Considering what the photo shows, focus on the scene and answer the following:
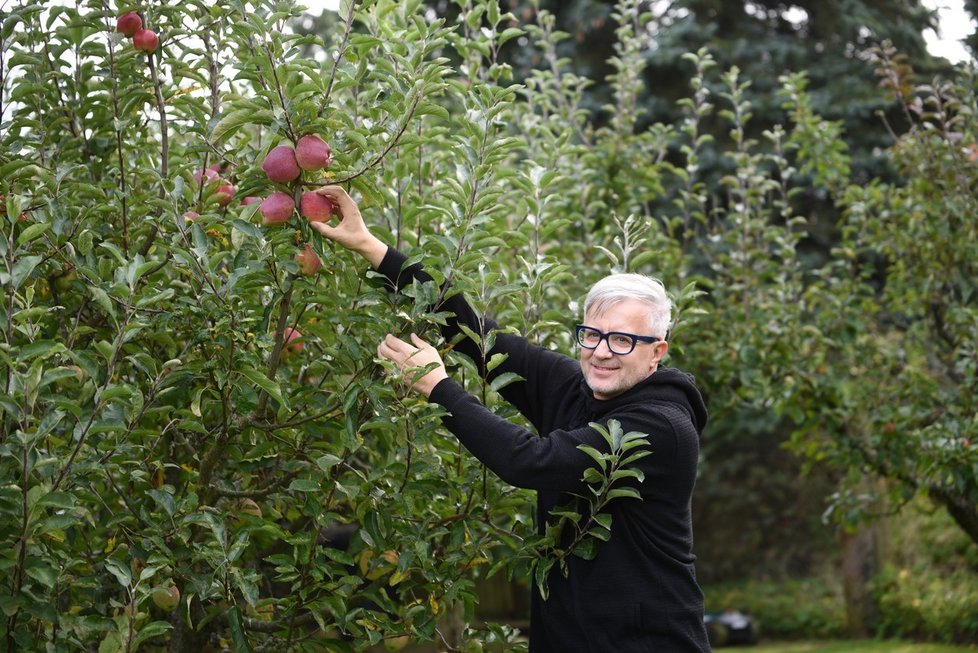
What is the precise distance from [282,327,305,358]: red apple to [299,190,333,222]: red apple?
31 centimetres

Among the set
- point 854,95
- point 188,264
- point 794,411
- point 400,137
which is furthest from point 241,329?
point 854,95

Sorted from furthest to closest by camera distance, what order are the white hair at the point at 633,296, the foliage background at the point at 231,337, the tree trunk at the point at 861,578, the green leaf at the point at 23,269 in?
1. the tree trunk at the point at 861,578
2. the white hair at the point at 633,296
3. the foliage background at the point at 231,337
4. the green leaf at the point at 23,269

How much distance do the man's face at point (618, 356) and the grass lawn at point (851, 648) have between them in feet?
27.4

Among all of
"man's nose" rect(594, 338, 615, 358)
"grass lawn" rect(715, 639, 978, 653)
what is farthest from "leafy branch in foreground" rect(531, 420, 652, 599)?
"grass lawn" rect(715, 639, 978, 653)

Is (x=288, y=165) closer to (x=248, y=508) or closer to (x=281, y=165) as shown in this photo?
(x=281, y=165)

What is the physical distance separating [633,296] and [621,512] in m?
0.49

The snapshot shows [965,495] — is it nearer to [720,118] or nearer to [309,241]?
[309,241]

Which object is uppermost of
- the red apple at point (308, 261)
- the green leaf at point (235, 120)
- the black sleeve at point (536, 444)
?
the green leaf at point (235, 120)

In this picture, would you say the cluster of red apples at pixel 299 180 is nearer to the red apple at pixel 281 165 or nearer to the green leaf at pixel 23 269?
A: the red apple at pixel 281 165

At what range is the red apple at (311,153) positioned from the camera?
2.28m

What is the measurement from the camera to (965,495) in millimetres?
5250

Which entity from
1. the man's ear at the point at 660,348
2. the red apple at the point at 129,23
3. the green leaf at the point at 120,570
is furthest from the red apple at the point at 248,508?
the red apple at the point at 129,23

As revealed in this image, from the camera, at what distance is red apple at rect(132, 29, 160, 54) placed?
260 cm

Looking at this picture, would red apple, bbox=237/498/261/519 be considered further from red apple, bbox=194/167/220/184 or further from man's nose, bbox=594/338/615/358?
man's nose, bbox=594/338/615/358
